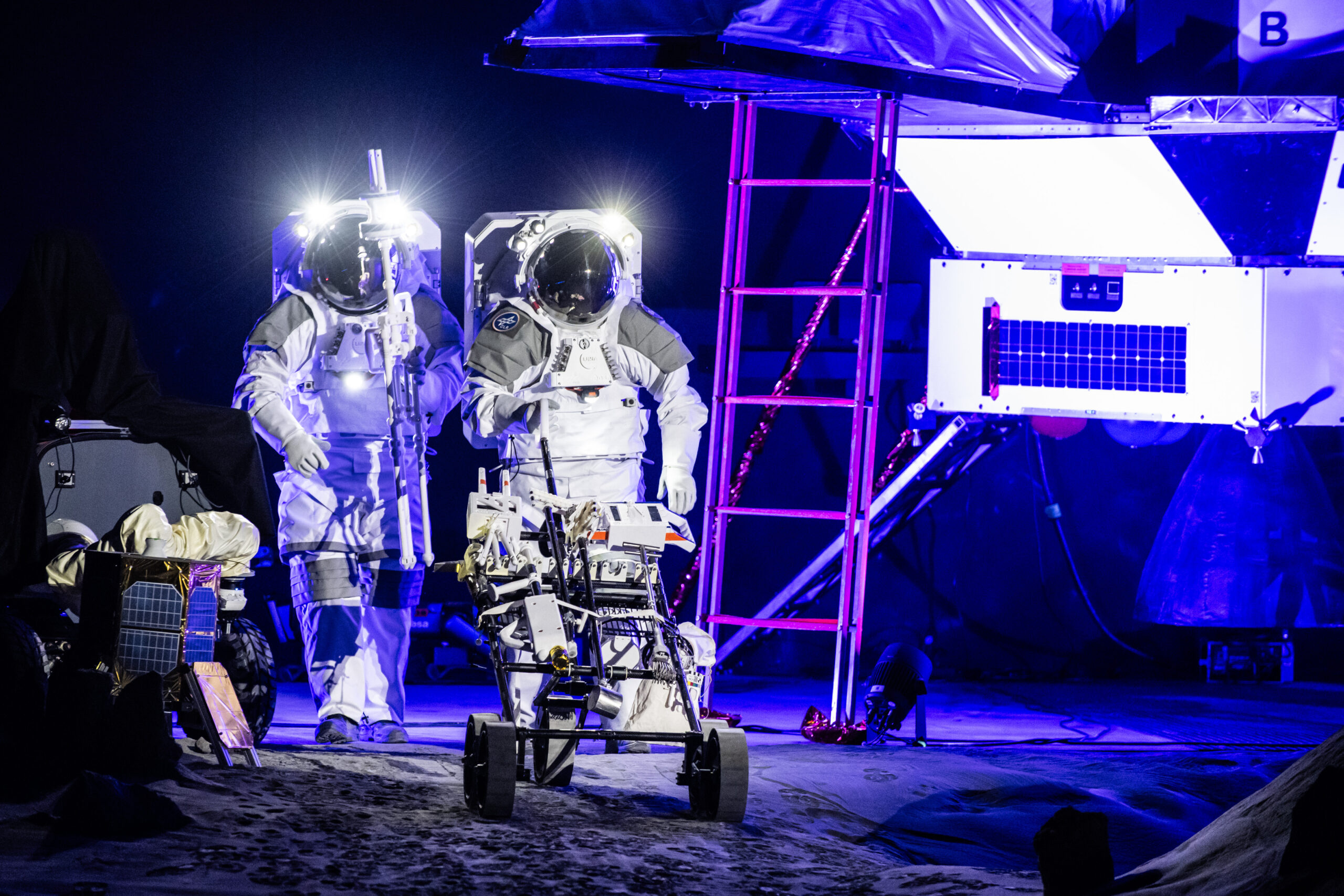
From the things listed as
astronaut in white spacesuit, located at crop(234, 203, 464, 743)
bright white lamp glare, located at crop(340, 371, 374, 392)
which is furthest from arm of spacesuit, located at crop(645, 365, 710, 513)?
bright white lamp glare, located at crop(340, 371, 374, 392)

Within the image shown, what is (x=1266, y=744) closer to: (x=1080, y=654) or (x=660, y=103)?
(x=1080, y=654)

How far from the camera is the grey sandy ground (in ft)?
10.1

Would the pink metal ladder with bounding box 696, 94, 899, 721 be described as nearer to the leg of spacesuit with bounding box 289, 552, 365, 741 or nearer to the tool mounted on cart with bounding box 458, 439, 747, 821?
the tool mounted on cart with bounding box 458, 439, 747, 821

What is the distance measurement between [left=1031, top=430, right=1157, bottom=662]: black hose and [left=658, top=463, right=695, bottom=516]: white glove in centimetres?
302

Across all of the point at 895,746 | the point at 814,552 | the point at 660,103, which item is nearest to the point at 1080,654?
the point at 814,552

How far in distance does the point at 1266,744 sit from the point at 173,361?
17.8ft

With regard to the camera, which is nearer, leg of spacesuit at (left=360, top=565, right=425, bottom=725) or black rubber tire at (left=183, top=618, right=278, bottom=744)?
black rubber tire at (left=183, top=618, right=278, bottom=744)

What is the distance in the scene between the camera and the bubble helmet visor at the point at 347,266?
549 centimetres

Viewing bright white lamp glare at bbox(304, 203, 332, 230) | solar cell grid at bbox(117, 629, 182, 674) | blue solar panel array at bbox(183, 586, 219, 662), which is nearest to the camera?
solar cell grid at bbox(117, 629, 182, 674)

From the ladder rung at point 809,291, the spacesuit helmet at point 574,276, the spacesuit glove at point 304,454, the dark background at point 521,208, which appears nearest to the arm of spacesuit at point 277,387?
the spacesuit glove at point 304,454

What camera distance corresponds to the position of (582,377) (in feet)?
17.7

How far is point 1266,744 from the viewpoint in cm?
555

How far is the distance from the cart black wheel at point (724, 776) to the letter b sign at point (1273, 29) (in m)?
4.21

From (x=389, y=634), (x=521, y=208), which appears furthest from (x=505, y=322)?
(x=521, y=208)
